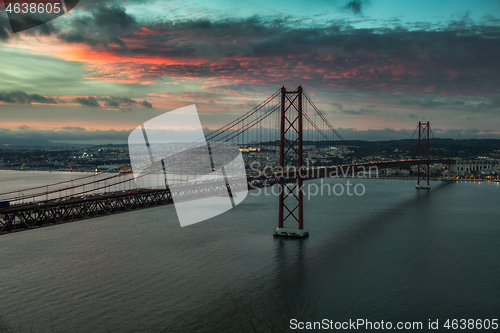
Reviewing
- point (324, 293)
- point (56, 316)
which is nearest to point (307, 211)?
point (324, 293)

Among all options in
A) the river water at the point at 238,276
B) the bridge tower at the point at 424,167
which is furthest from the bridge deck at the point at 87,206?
the bridge tower at the point at 424,167

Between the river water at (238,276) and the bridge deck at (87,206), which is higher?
the bridge deck at (87,206)

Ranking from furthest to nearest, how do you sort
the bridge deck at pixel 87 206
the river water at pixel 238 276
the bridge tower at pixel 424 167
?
the bridge tower at pixel 424 167
the bridge deck at pixel 87 206
the river water at pixel 238 276

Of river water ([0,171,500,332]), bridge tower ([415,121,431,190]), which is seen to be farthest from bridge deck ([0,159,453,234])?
bridge tower ([415,121,431,190])

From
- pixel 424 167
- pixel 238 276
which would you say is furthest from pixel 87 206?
pixel 424 167

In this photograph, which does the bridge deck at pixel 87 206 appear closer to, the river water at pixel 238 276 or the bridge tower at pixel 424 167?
the river water at pixel 238 276

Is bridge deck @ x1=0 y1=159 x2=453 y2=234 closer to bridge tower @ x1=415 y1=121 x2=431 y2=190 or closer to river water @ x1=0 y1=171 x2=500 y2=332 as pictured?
river water @ x1=0 y1=171 x2=500 y2=332

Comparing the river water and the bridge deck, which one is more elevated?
the bridge deck

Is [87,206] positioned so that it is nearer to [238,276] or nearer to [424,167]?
[238,276]

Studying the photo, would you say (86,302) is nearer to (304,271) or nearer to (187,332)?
(187,332)
